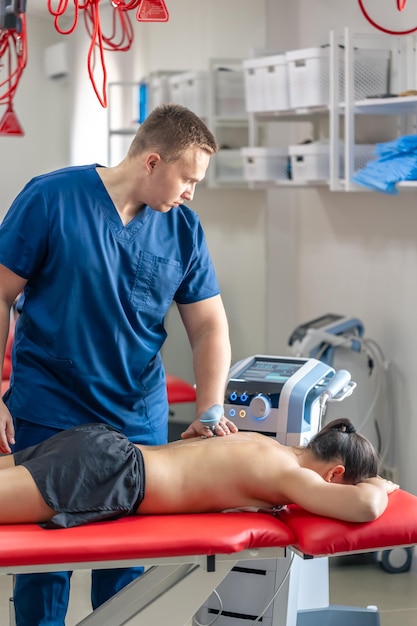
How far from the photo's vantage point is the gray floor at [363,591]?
10.6 ft

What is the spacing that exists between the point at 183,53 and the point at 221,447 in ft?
9.98

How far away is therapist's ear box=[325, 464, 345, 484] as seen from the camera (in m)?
2.22

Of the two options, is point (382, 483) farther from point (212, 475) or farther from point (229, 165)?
point (229, 165)

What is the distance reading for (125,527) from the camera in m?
1.98

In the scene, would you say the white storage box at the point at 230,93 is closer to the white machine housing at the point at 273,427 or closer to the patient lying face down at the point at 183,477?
the white machine housing at the point at 273,427

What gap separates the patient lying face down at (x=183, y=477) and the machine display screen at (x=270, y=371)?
331 mm

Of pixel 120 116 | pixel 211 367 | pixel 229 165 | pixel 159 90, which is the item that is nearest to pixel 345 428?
pixel 211 367

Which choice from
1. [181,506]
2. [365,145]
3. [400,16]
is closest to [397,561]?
[365,145]

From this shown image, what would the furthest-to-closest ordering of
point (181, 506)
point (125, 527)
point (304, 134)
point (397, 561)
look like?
point (304, 134), point (397, 561), point (181, 506), point (125, 527)

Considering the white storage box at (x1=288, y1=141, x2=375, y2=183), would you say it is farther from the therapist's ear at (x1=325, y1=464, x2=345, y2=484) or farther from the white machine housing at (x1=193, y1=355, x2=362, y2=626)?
the therapist's ear at (x1=325, y1=464, x2=345, y2=484)

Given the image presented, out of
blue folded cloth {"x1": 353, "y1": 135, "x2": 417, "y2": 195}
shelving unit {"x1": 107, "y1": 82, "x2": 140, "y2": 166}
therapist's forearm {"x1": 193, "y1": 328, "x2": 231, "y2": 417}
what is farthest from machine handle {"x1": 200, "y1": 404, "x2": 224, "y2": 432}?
shelving unit {"x1": 107, "y1": 82, "x2": 140, "y2": 166}

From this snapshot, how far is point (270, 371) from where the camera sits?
2672 millimetres

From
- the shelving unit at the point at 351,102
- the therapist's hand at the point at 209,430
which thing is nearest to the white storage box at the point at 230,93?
the shelving unit at the point at 351,102

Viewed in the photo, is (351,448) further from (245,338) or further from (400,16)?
(245,338)
